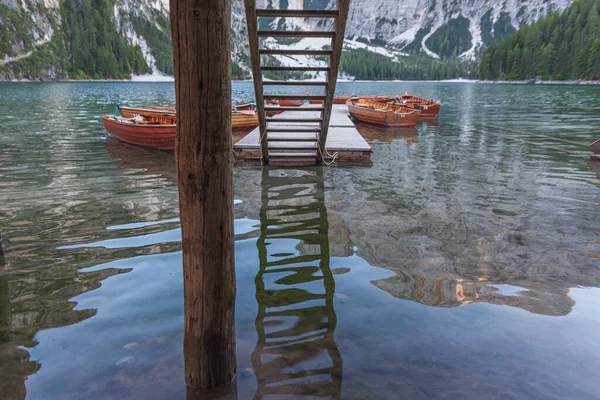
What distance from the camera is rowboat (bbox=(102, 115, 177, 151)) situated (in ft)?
59.0

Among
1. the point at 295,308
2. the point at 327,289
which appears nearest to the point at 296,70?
the point at 327,289

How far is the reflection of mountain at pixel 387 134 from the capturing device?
23.5 m

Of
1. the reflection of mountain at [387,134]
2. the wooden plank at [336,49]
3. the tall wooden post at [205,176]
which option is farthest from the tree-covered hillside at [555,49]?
the tall wooden post at [205,176]

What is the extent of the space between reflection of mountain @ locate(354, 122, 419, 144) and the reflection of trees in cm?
1459

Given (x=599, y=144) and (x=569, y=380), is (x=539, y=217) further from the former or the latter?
(x=599, y=144)

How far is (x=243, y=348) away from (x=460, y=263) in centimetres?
395

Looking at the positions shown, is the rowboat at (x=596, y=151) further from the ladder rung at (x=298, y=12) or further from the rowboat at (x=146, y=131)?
the rowboat at (x=146, y=131)

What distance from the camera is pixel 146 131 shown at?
1825cm

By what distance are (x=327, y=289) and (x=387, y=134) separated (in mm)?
21035

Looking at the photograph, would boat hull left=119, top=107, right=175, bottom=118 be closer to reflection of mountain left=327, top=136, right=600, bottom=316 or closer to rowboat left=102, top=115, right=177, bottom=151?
rowboat left=102, top=115, right=177, bottom=151

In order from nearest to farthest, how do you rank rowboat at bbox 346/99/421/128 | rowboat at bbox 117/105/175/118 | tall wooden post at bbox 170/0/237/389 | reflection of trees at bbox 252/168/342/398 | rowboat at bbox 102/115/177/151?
1. tall wooden post at bbox 170/0/237/389
2. reflection of trees at bbox 252/168/342/398
3. rowboat at bbox 102/115/177/151
4. rowboat at bbox 117/105/175/118
5. rowboat at bbox 346/99/421/128

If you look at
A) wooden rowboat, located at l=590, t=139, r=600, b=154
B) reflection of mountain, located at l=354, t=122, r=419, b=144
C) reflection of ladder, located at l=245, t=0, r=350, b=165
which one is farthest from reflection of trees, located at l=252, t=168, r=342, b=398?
reflection of mountain, located at l=354, t=122, r=419, b=144

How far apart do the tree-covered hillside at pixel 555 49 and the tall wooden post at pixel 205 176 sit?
13734 centimetres

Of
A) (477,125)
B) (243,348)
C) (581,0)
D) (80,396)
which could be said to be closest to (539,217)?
(243,348)
